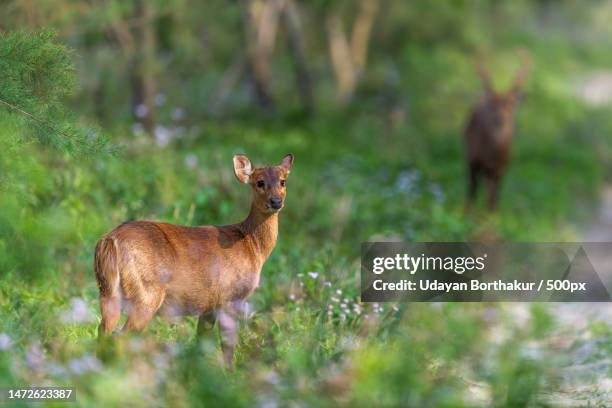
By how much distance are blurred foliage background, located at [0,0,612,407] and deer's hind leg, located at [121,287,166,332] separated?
16 cm

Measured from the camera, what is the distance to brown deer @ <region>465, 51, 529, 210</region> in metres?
13.6

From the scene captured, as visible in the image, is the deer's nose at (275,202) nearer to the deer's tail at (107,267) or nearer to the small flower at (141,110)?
the deer's tail at (107,267)

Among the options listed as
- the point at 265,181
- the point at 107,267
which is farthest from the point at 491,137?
the point at 107,267

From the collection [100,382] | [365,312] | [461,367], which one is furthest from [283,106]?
[100,382]

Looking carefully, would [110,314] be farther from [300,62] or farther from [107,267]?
[300,62]

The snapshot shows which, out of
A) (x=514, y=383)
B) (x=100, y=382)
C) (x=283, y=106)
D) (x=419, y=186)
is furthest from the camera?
(x=283, y=106)

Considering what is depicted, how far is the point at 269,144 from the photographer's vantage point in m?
13.8

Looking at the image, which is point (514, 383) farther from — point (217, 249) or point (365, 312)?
point (365, 312)

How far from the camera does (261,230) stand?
611cm

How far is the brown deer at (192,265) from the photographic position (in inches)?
209

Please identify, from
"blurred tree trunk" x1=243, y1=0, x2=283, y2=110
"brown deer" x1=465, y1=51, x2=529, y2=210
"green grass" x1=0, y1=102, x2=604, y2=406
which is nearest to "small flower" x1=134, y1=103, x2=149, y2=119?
"green grass" x1=0, y1=102, x2=604, y2=406

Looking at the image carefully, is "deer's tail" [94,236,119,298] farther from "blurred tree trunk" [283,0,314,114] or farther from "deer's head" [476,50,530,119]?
"blurred tree trunk" [283,0,314,114]

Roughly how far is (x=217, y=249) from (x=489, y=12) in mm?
20300

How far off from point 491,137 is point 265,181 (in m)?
8.17
